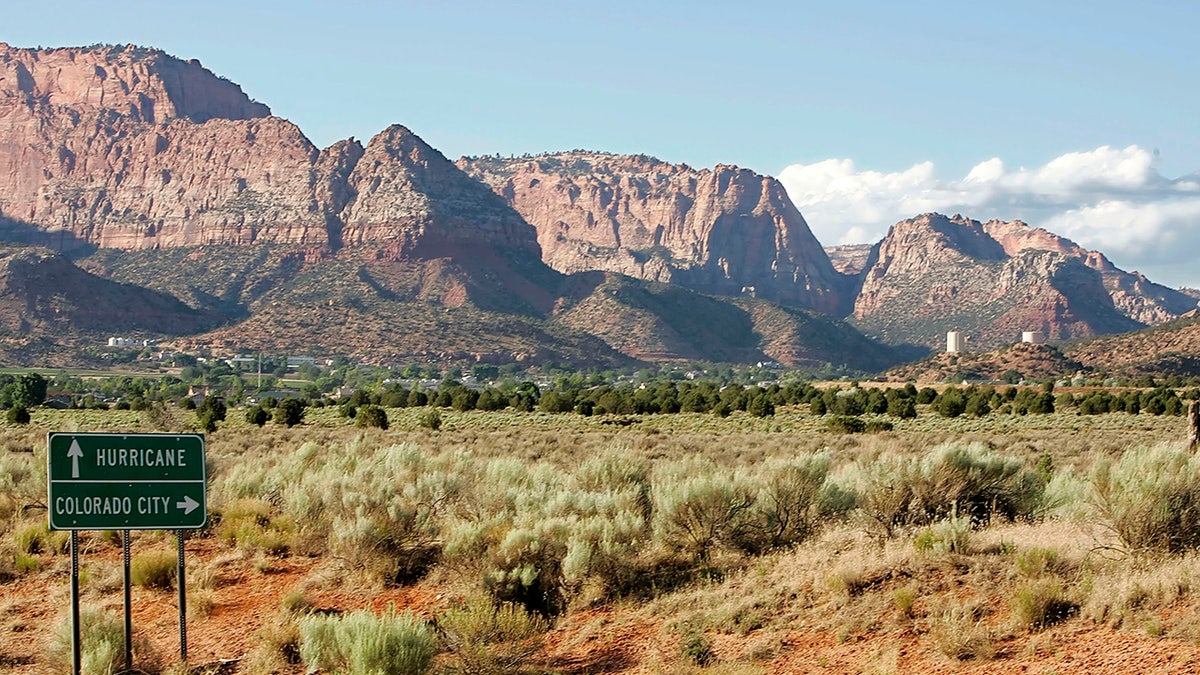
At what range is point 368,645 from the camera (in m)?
9.59

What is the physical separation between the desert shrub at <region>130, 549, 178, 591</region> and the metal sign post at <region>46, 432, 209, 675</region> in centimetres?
341

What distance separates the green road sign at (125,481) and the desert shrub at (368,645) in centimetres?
136

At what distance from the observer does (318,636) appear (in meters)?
10.5

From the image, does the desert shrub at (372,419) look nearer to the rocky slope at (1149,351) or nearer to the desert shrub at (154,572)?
the desert shrub at (154,572)

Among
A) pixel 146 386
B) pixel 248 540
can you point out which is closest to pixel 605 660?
pixel 248 540

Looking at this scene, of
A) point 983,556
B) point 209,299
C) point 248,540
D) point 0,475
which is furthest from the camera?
point 209,299

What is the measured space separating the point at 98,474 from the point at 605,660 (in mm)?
4308

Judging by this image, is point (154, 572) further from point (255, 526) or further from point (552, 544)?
point (552, 544)

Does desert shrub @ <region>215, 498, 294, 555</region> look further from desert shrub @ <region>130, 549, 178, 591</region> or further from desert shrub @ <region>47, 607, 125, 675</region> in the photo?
desert shrub @ <region>47, 607, 125, 675</region>

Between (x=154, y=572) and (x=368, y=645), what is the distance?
210 inches

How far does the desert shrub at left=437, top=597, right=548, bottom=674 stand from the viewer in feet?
33.7

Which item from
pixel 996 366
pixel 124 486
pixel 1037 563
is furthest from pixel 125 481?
pixel 996 366

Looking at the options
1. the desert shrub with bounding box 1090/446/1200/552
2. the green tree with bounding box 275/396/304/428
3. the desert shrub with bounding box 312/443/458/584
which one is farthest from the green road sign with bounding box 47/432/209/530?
the green tree with bounding box 275/396/304/428

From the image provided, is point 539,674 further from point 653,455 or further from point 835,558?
point 653,455
